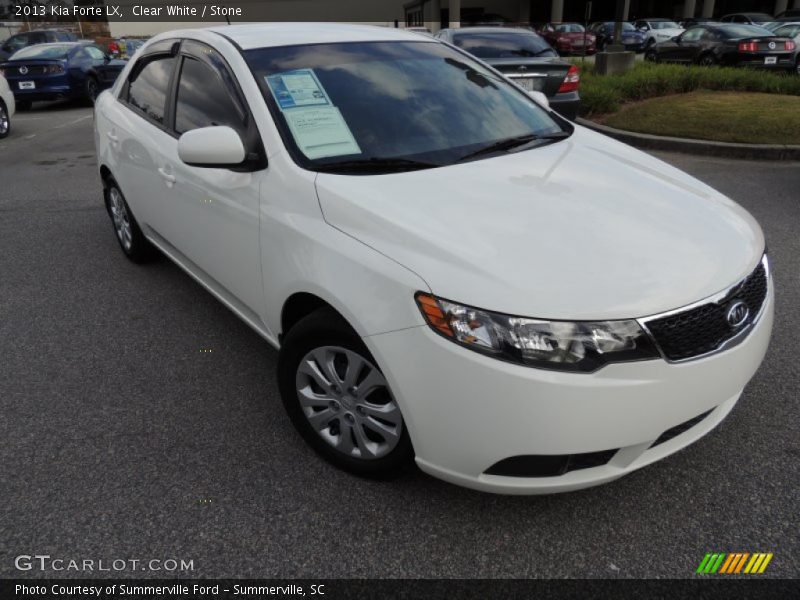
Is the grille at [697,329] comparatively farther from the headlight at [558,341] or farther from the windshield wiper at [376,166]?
the windshield wiper at [376,166]

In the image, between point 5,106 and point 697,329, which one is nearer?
point 697,329

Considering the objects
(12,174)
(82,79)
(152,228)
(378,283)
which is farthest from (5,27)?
(378,283)

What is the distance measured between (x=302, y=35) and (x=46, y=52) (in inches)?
554

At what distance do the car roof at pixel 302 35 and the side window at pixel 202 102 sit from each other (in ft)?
0.71

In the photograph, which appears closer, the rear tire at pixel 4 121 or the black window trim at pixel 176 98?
the black window trim at pixel 176 98

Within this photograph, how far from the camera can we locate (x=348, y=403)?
92.0 inches

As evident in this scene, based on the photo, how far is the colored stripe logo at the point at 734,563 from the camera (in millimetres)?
2027

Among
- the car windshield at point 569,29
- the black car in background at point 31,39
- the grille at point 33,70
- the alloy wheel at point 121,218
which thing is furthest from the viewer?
the car windshield at point 569,29

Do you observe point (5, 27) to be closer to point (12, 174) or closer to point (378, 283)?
point (12, 174)

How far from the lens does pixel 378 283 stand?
2.00 metres

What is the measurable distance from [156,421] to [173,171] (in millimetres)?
1293

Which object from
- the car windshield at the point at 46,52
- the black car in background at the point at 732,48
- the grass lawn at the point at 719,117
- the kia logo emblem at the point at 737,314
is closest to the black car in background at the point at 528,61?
the grass lawn at the point at 719,117

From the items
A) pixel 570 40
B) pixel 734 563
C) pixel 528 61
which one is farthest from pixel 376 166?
pixel 570 40

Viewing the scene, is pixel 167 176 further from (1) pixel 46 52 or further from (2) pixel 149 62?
(1) pixel 46 52
